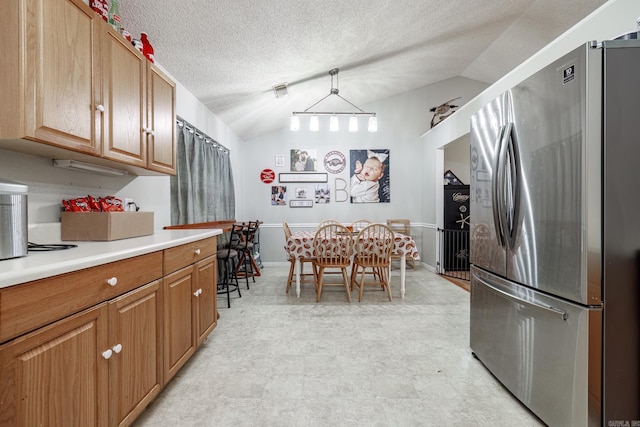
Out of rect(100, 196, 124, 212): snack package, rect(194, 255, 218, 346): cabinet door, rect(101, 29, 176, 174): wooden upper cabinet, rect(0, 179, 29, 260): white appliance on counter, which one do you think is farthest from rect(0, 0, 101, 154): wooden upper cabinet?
rect(194, 255, 218, 346): cabinet door

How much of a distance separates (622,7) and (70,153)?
11.3 ft

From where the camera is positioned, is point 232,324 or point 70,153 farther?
point 232,324

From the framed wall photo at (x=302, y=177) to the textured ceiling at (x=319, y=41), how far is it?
39.6 inches

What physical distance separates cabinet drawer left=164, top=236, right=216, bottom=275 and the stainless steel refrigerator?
196 centimetres

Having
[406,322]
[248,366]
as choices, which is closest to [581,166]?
[406,322]

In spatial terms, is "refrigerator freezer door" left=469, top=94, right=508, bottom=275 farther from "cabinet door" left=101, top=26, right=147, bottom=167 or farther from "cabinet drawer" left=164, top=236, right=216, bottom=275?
"cabinet door" left=101, top=26, right=147, bottom=167

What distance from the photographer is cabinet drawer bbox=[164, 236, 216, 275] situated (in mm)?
1611

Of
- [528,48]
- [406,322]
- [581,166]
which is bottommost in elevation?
[406,322]

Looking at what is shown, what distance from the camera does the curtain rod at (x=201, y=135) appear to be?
308 cm

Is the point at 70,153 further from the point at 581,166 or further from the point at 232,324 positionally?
the point at 581,166

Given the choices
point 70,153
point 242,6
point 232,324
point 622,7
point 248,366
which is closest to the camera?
point 70,153

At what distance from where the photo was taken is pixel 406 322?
2764mm

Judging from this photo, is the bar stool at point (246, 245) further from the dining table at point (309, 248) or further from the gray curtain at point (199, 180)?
the dining table at point (309, 248)

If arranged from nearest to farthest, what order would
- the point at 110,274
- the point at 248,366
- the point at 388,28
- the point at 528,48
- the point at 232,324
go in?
1. the point at 110,274
2. the point at 248,366
3. the point at 232,324
4. the point at 388,28
5. the point at 528,48
